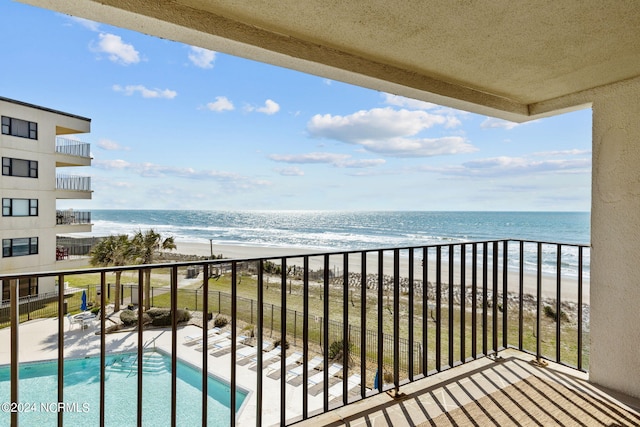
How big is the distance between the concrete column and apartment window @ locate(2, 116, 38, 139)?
16.6 meters

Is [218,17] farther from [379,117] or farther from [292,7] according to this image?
[379,117]

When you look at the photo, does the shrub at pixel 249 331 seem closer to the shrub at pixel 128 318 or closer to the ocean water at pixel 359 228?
the shrub at pixel 128 318

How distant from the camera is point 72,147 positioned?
14.2 meters

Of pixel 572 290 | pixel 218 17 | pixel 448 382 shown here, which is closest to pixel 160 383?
pixel 448 382

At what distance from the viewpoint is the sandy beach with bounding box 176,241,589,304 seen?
13406 millimetres

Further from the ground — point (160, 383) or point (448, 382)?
point (448, 382)

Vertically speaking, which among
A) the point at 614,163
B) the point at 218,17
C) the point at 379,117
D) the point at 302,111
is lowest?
the point at 614,163

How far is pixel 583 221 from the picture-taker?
30.8m

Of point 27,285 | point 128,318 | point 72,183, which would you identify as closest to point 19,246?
point 72,183

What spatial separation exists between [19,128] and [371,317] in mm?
14594

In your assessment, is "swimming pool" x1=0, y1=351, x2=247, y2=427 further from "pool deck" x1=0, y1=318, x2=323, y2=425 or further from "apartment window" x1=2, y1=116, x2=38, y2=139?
"apartment window" x1=2, y1=116, x2=38, y2=139

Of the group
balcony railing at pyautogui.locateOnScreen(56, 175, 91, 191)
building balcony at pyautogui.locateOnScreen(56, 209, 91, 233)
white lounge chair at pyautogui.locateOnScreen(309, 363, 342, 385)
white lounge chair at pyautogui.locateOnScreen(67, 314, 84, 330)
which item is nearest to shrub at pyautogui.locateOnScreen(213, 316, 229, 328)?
white lounge chair at pyautogui.locateOnScreen(67, 314, 84, 330)

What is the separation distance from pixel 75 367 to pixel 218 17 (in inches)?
305

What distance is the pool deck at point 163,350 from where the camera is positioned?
551 centimetres
